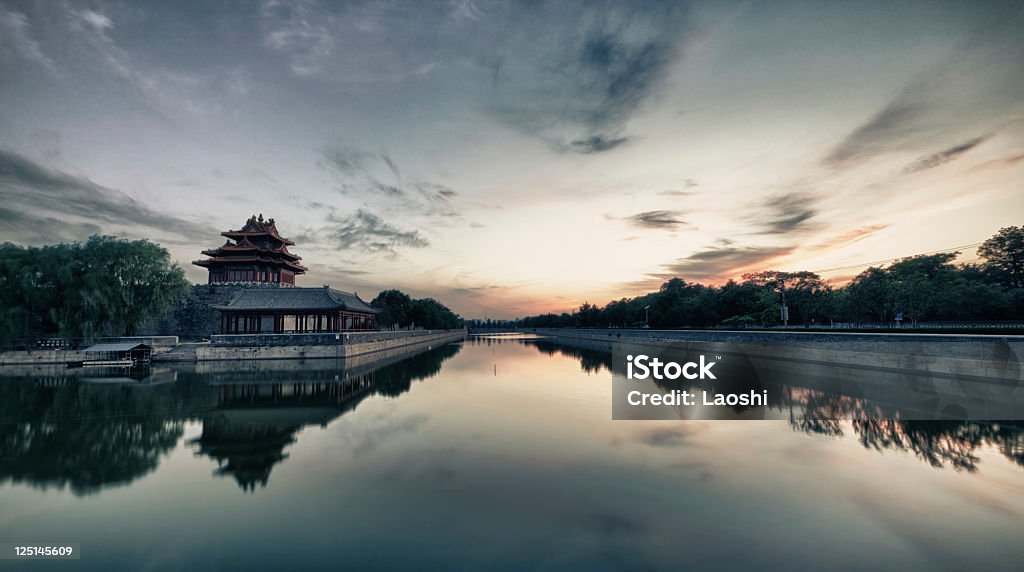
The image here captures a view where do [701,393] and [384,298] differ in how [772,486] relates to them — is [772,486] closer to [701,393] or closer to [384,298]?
[701,393]

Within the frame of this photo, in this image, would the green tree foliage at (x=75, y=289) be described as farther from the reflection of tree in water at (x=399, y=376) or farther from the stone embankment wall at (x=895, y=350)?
the stone embankment wall at (x=895, y=350)

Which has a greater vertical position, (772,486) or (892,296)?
(892,296)

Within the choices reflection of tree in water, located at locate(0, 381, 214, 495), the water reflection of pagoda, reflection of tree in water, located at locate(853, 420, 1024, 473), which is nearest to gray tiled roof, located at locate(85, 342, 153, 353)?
reflection of tree in water, located at locate(0, 381, 214, 495)

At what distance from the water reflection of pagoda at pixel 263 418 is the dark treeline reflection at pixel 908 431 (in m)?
17.6

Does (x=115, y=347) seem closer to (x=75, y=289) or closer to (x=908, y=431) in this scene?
(x=75, y=289)

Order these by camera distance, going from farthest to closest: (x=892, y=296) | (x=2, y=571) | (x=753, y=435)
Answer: (x=892, y=296) → (x=753, y=435) → (x=2, y=571)

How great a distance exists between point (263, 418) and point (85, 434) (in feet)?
17.1

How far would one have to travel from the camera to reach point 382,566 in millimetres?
6918

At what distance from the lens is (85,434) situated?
1465 cm

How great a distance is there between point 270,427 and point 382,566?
11668 millimetres

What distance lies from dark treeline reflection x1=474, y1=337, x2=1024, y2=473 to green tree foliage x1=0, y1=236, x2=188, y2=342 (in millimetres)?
49794

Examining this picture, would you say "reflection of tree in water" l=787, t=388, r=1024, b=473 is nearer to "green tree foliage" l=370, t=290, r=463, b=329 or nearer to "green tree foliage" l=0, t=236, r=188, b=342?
"green tree foliage" l=0, t=236, r=188, b=342

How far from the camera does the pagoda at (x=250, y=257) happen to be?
6397 centimetres

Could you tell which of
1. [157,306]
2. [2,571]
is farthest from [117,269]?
[2,571]
